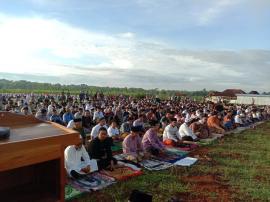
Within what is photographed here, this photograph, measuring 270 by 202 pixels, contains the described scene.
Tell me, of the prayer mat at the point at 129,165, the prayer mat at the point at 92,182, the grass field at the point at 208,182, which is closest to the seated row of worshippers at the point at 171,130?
the prayer mat at the point at 129,165

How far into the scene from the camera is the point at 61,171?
76.5 inches

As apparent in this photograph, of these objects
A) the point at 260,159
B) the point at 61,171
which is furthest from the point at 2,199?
the point at 260,159

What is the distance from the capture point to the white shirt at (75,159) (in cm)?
658

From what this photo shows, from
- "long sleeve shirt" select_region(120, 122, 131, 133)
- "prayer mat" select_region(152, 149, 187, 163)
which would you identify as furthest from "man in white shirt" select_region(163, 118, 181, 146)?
"long sleeve shirt" select_region(120, 122, 131, 133)

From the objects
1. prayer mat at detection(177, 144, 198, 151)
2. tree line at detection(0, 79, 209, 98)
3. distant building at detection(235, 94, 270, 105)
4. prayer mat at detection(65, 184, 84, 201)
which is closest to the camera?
prayer mat at detection(65, 184, 84, 201)

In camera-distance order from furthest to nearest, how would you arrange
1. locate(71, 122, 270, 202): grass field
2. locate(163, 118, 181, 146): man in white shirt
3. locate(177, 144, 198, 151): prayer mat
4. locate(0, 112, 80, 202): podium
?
1. locate(163, 118, 181, 146): man in white shirt
2. locate(177, 144, 198, 151): prayer mat
3. locate(71, 122, 270, 202): grass field
4. locate(0, 112, 80, 202): podium

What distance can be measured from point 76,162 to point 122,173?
1.09 m

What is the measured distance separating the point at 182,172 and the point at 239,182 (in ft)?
4.23

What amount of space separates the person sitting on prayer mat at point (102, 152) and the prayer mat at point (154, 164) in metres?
0.91

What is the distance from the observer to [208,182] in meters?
7.02

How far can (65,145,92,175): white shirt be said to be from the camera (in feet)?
21.6

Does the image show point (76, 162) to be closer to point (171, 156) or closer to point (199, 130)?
point (171, 156)

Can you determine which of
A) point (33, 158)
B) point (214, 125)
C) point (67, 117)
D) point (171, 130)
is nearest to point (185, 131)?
point (171, 130)

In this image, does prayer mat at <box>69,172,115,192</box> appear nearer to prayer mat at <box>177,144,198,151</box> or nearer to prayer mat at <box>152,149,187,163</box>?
prayer mat at <box>152,149,187,163</box>
